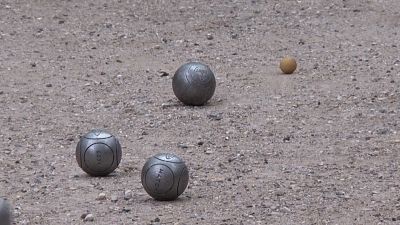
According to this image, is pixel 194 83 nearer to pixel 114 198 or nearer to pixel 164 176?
pixel 114 198

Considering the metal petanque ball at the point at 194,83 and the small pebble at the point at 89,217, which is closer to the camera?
the small pebble at the point at 89,217

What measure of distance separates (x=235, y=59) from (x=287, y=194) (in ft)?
17.6

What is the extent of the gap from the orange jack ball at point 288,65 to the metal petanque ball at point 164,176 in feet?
15.8

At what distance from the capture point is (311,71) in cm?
1281

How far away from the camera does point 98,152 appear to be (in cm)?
854

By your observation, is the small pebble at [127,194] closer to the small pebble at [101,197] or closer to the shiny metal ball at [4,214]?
the small pebble at [101,197]

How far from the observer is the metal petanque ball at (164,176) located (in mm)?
7855

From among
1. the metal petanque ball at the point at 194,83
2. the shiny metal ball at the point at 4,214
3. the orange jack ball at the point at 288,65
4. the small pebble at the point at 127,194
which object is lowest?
the orange jack ball at the point at 288,65

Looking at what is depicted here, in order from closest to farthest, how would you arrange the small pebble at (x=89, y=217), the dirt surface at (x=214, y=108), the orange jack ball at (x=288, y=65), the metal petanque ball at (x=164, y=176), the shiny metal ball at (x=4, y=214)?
the shiny metal ball at (x=4, y=214) → the small pebble at (x=89, y=217) → the metal petanque ball at (x=164, y=176) → the dirt surface at (x=214, y=108) → the orange jack ball at (x=288, y=65)

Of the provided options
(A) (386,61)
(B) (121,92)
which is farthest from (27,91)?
(A) (386,61)

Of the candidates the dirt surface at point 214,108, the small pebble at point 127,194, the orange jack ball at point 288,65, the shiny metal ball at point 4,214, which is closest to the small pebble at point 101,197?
the dirt surface at point 214,108

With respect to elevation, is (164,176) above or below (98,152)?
above

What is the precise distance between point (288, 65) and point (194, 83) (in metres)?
1.95

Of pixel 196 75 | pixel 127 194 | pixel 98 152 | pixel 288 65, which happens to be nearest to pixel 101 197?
pixel 127 194
